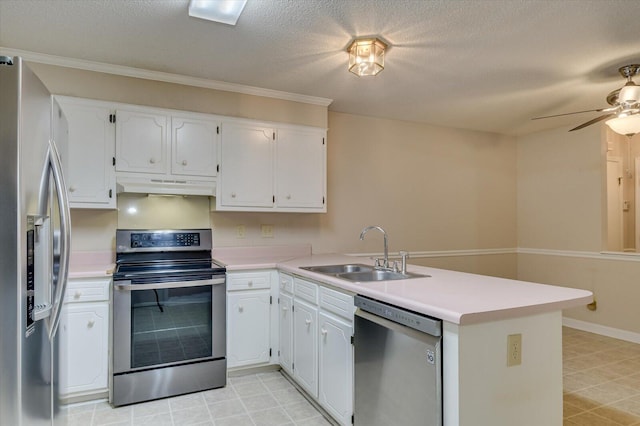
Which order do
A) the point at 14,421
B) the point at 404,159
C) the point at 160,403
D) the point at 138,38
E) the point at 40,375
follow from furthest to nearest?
the point at 404,159, the point at 160,403, the point at 138,38, the point at 40,375, the point at 14,421

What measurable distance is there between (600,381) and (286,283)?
258cm

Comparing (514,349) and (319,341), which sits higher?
(514,349)

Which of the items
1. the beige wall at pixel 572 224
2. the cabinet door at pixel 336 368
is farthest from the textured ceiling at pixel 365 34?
the cabinet door at pixel 336 368

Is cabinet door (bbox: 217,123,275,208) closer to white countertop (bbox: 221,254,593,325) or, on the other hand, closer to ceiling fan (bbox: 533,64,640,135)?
white countertop (bbox: 221,254,593,325)

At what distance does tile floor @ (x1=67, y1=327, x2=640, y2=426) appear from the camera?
2400 millimetres

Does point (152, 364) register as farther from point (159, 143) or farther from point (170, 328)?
point (159, 143)

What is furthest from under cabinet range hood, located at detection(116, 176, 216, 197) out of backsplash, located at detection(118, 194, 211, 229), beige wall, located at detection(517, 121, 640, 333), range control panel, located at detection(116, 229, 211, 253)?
beige wall, located at detection(517, 121, 640, 333)

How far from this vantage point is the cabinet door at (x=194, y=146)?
303cm

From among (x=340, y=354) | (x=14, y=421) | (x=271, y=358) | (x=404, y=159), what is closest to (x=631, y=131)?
(x=404, y=159)

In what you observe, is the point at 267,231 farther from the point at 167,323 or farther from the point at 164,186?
the point at 167,323

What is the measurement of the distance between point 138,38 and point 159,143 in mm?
776

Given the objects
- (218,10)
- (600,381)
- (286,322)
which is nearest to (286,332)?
(286,322)

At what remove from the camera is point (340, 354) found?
219cm

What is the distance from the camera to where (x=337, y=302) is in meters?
2.21
